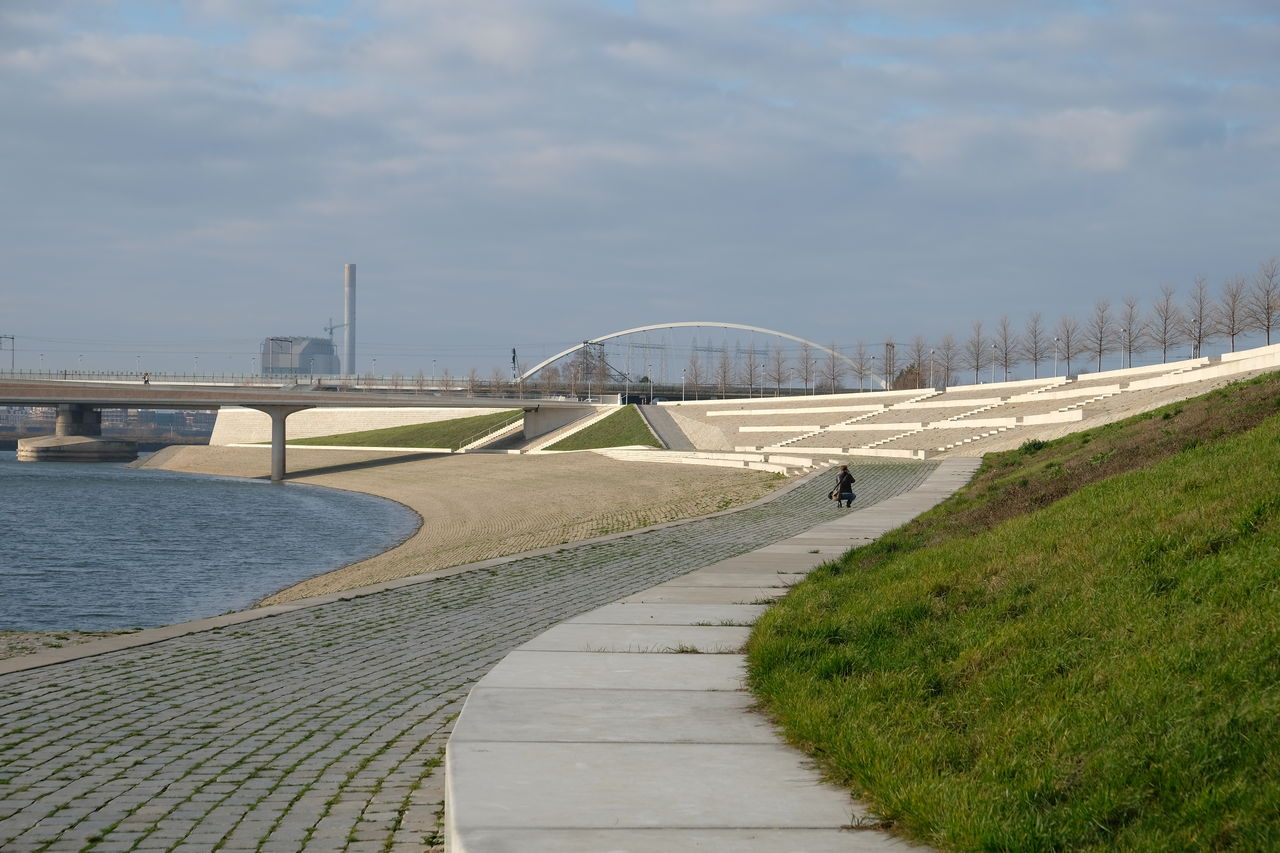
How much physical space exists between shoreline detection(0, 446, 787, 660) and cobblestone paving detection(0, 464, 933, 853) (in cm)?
334

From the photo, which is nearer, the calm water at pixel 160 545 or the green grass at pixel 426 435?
the calm water at pixel 160 545

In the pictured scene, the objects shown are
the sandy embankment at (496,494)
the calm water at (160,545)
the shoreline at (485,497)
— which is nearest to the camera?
the calm water at (160,545)

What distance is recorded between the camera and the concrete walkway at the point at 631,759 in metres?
5.83

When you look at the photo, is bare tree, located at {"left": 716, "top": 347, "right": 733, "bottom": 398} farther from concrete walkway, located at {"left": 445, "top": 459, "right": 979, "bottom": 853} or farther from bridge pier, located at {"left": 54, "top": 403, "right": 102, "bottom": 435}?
concrete walkway, located at {"left": 445, "top": 459, "right": 979, "bottom": 853}

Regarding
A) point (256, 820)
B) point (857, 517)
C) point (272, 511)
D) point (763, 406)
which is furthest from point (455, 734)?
point (763, 406)

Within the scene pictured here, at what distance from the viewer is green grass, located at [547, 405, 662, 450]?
3669 inches

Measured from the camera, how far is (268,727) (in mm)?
9875

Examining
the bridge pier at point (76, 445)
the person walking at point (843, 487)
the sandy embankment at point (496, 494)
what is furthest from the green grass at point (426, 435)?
the person walking at point (843, 487)

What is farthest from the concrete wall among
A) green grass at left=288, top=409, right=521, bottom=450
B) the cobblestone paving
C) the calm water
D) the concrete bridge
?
the cobblestone paving

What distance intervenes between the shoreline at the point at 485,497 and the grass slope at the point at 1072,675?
35.8 ft

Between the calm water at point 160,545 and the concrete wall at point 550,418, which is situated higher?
the concrete wall at point 550,418

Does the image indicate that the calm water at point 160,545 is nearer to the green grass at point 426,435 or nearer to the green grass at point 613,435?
the green grass at point 613,435

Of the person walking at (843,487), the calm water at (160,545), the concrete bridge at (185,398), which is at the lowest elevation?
the calm water at (160,545)

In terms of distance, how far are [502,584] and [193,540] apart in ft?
90.4
